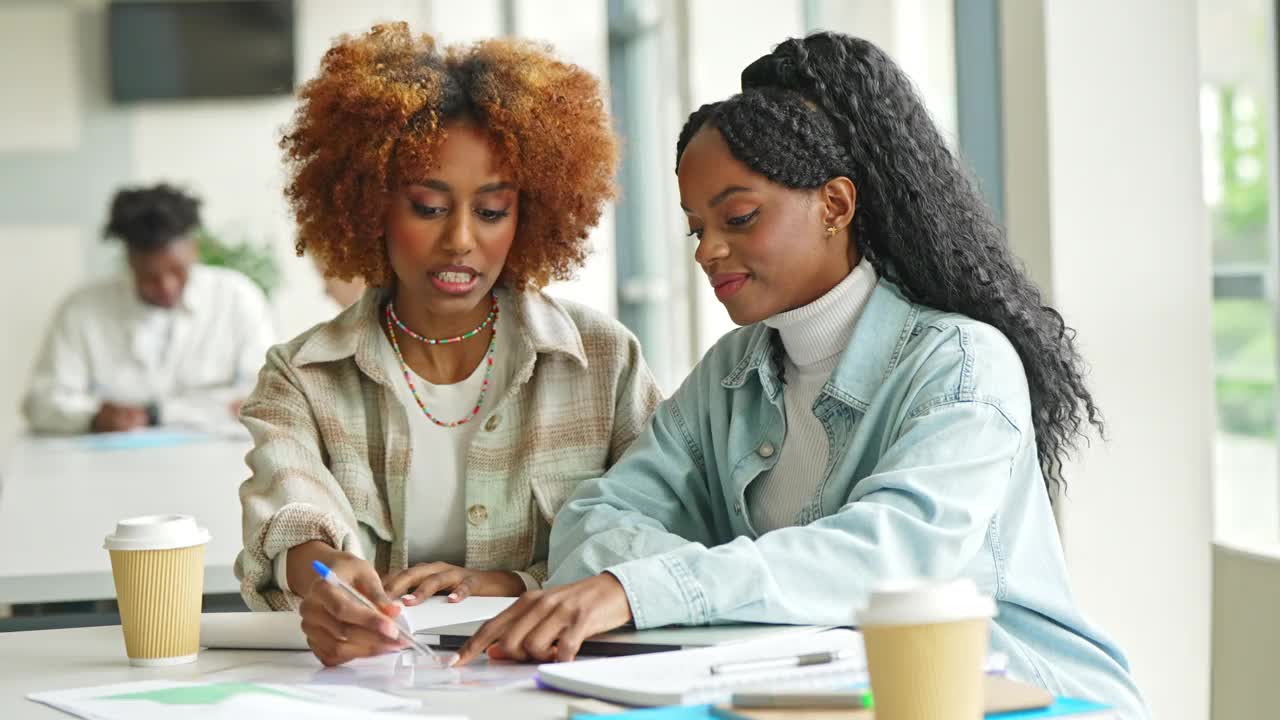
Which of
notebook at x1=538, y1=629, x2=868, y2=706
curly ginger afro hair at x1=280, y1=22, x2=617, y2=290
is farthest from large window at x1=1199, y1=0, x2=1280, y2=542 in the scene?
notebook at x1=538, y1=629, x2=868, y2=706

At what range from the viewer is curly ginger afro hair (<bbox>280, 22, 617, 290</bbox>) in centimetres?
186

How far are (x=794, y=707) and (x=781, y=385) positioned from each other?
0.76m

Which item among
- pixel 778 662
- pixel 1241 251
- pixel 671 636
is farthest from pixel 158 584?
pixel 1241 251

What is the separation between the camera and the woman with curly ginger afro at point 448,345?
1812 mm

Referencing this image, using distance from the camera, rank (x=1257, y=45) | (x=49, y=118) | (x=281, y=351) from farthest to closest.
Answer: (x=1257, y=45)
(x=49, y=118)
(x=281, y=351)

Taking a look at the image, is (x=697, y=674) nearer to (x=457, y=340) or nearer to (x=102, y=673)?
(x=102, y=673)

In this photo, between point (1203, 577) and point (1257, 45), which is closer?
point (1203, 577)

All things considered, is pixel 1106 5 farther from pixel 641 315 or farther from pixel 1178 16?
pixel 641 315

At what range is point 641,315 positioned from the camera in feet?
19.3

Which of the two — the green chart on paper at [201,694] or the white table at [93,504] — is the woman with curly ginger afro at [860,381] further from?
the white table at [93,504]

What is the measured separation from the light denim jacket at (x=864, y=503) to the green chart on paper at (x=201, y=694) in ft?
1.08

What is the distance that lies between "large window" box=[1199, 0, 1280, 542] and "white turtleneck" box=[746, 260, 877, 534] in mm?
5223

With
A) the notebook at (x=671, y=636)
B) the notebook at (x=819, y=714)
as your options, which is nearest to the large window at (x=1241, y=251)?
the notebook at (x=671, y=636)

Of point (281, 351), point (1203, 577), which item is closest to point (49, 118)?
point (281, 351)
